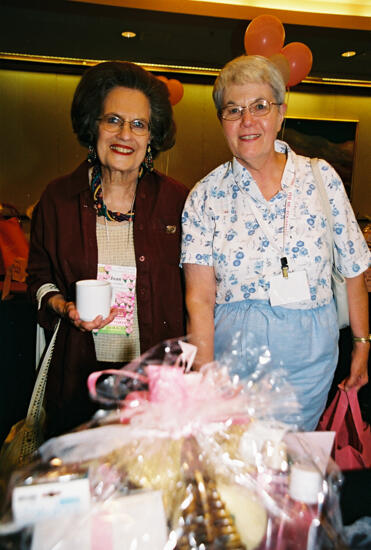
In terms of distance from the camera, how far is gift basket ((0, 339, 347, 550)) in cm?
69

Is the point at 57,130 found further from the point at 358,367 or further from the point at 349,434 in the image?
the point at 349,434

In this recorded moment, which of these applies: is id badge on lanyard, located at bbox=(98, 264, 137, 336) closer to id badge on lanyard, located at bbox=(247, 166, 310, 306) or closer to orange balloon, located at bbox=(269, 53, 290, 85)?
id badge on lanyard, located at bbox=(247, 166, 310, 306)

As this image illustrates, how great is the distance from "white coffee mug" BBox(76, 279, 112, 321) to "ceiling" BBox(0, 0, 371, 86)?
4162 mm

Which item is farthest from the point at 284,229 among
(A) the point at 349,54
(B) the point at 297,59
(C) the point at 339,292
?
(A) the point at 349,54

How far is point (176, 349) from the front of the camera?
1.03 m

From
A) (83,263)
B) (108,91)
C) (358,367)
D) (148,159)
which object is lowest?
(358,367)

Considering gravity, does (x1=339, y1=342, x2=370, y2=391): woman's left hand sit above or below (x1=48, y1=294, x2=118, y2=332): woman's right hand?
below

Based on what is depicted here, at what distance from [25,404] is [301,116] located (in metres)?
6.23

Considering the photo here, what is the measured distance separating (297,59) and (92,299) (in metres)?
2.79

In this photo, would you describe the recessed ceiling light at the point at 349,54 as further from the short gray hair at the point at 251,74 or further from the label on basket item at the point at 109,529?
the label on basket item at the point at 109,529

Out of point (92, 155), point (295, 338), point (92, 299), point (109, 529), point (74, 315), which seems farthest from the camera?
point (92, 155)

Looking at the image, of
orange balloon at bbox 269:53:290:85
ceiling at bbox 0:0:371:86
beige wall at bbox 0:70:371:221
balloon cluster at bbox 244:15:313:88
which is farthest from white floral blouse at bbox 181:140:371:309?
beige wall at bbox 0:70:371:221

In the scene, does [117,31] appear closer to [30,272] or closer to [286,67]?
[286,67]

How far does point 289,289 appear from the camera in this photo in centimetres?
147
